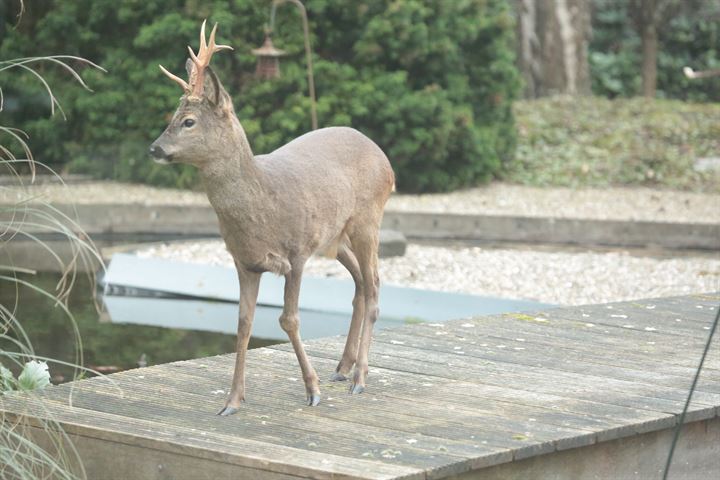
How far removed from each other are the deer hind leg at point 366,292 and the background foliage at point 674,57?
64.6 ft

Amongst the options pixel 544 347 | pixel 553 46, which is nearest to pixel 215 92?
pixel 544 347

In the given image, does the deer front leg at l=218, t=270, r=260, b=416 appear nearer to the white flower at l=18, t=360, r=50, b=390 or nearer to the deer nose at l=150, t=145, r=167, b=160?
the deer nose at l=150, t=145, r=167, b=160

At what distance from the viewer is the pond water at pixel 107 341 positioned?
25.6 ft

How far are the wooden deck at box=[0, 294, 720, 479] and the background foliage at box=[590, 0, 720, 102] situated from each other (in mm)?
18388

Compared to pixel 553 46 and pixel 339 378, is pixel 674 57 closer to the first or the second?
pixel 553 46

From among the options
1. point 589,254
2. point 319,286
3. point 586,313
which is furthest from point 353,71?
point 586,313

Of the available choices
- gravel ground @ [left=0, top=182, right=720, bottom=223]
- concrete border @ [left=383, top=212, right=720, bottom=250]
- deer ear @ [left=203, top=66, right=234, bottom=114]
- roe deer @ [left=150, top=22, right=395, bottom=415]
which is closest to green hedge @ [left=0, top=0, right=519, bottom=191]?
gravel ground @ [left=0, top=182, right=720, bottom=223]

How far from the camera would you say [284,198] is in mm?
4777

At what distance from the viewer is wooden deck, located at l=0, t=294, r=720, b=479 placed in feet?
13.9

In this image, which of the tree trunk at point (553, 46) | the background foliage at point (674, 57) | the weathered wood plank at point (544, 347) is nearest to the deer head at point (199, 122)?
the weathered wood plank at point (544, 347)

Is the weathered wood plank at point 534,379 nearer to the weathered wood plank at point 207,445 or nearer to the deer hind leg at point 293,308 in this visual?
the deer hind leg at point 293,308

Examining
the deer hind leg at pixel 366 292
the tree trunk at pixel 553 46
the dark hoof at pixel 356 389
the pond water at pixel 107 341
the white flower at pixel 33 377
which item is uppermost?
the tree trunk at pixel 553 46

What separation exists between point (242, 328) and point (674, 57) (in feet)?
70.6

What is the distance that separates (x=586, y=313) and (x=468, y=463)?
3052mm
